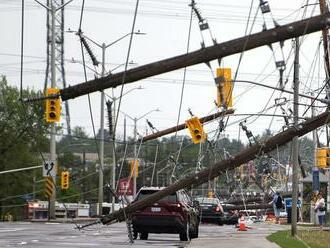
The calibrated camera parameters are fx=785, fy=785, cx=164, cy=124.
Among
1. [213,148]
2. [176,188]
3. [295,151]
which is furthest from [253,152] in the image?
[295,151]

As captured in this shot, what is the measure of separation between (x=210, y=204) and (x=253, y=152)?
2706 cm

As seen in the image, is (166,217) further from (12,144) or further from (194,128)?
(12,144)

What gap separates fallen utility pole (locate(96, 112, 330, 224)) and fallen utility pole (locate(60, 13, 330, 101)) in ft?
8.86

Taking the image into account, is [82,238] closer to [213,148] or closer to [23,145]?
[213,148]

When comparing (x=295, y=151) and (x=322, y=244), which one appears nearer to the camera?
(x=322, y=244)

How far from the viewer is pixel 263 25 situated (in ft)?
42.9

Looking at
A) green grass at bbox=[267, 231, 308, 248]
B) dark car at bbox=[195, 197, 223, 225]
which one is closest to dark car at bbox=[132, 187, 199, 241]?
green grass at bbox=[267, 231, 308, 248]

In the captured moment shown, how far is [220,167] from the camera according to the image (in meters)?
15.3

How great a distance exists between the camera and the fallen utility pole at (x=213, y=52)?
42.3 feet

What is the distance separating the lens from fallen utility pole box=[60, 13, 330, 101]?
12883 millimetres

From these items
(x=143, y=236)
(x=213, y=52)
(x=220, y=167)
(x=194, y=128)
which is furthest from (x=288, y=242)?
(x=213, y=52)

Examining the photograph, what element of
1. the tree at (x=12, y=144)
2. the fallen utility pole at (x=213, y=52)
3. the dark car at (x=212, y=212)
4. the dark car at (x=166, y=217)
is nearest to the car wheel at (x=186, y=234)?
the dark car at (x=166, y=217)

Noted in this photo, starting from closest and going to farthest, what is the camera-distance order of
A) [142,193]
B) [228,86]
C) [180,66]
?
[180,66]
[228,86]
[142,193]

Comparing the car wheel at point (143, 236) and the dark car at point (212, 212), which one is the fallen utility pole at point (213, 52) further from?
the dark car at point (212, 212)
